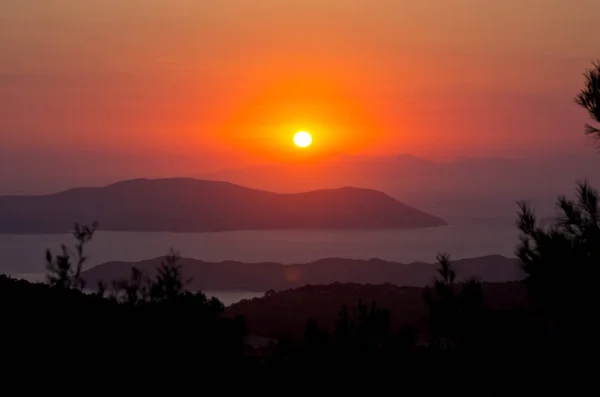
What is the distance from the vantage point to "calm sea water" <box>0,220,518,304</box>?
3349 inches

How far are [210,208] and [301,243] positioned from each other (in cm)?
3158

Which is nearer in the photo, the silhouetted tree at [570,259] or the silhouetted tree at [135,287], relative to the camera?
the silhouetted tree at [570,259]

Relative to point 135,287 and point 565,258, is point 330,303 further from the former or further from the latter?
point 565,258

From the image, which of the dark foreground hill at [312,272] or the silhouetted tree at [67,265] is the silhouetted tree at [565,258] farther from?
the dark foreground hill at [312,272]

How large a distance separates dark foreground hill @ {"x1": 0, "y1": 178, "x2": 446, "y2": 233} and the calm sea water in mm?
2913

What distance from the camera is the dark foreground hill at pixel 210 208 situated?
11931 centimetres

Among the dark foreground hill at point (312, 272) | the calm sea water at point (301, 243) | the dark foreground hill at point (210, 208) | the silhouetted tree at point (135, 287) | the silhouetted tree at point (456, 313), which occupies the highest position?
the dark foreground hill at point (210, 208)

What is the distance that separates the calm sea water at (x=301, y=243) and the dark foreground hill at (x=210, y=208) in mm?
2913

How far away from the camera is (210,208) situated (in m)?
140

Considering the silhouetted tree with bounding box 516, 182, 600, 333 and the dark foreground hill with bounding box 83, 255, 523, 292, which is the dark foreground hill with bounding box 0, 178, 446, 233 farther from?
the silhouetted tree with bounding box 516, 182, 600, 333

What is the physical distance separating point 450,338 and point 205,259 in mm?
81084

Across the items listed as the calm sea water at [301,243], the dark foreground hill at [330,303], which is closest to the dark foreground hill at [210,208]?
the calm sea water at [301,243]

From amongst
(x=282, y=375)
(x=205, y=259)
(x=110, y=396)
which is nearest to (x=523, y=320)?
(x=282, y=375)

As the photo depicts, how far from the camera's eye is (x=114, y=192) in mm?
129500
